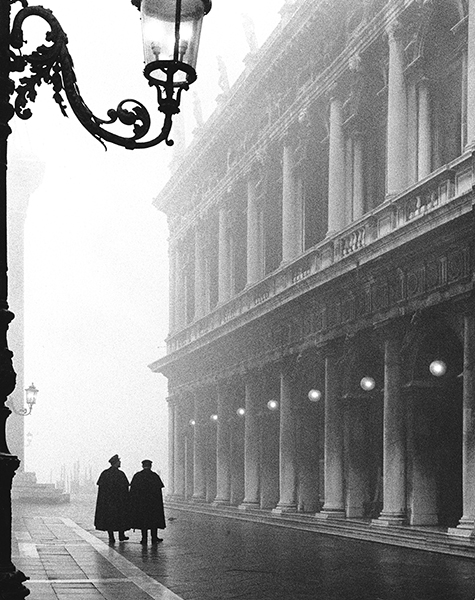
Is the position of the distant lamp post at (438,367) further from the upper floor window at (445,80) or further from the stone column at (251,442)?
the stone column at (251,442)

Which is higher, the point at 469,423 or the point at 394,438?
the point at 469,423

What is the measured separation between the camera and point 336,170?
25.4 m

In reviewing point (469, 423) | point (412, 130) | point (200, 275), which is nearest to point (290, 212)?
point (412, 130)

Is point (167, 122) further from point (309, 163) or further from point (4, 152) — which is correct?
point (309, 163)

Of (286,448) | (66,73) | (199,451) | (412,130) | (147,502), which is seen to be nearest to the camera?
(66,73)

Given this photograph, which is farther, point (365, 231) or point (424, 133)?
point (365, 231)

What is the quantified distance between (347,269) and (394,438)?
3283 mm

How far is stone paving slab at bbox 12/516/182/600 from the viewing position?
1168cm

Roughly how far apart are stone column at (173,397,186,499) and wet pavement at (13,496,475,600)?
1892 cm

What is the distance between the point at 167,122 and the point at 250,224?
26.3 meters

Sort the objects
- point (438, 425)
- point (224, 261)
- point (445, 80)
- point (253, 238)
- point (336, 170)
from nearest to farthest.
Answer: point (438, 425), point (445, 80), point (336, 170), point (253, 238), point (224, 261)

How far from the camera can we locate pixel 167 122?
6461 millimetres

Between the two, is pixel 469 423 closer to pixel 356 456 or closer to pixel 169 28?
pixel 356 456

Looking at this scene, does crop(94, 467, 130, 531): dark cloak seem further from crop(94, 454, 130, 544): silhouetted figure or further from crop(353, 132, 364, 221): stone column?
crop(353, 132, 364, 221): stone column
